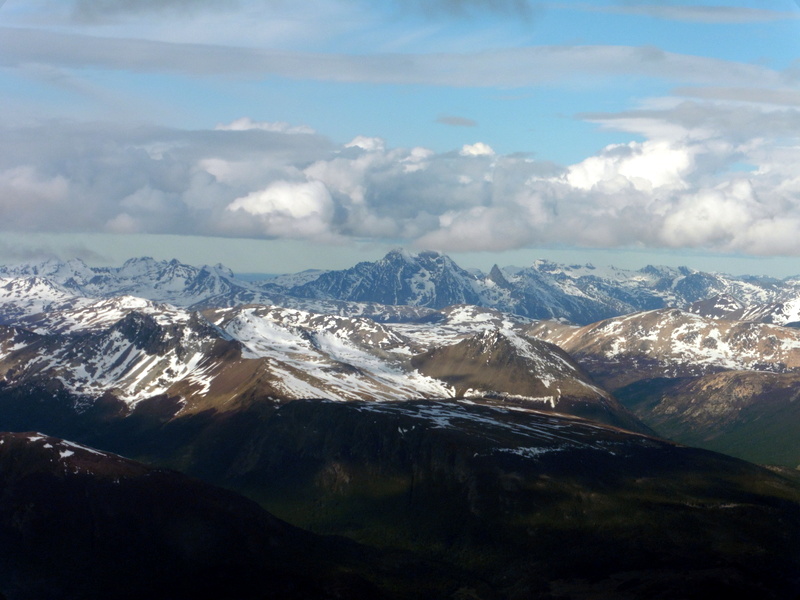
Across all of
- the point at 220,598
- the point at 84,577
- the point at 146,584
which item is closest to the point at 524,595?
the point at 220,598

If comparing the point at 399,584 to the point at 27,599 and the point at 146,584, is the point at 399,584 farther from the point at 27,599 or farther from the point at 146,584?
the point at 27,599

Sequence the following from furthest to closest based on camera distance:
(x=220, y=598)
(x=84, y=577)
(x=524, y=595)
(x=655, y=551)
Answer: (x=655, y=551), (x=524, y=595), (x=84, y=577), (x=220, y=598)

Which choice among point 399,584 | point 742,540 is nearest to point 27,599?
point 399,584

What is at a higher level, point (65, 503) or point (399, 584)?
point (65, 503)

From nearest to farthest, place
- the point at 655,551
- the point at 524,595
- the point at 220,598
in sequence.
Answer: the point at 220,598 < the point at 524,595 < the point at 655,551

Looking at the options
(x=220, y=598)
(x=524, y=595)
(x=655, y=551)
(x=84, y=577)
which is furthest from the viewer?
(x=655, y=551)

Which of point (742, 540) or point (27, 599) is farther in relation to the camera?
point (742, 540)

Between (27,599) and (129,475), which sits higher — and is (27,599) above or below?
below

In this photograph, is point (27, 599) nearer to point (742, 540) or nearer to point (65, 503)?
point (65, 503)

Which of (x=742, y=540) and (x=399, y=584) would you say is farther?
(x=742, y=540)
